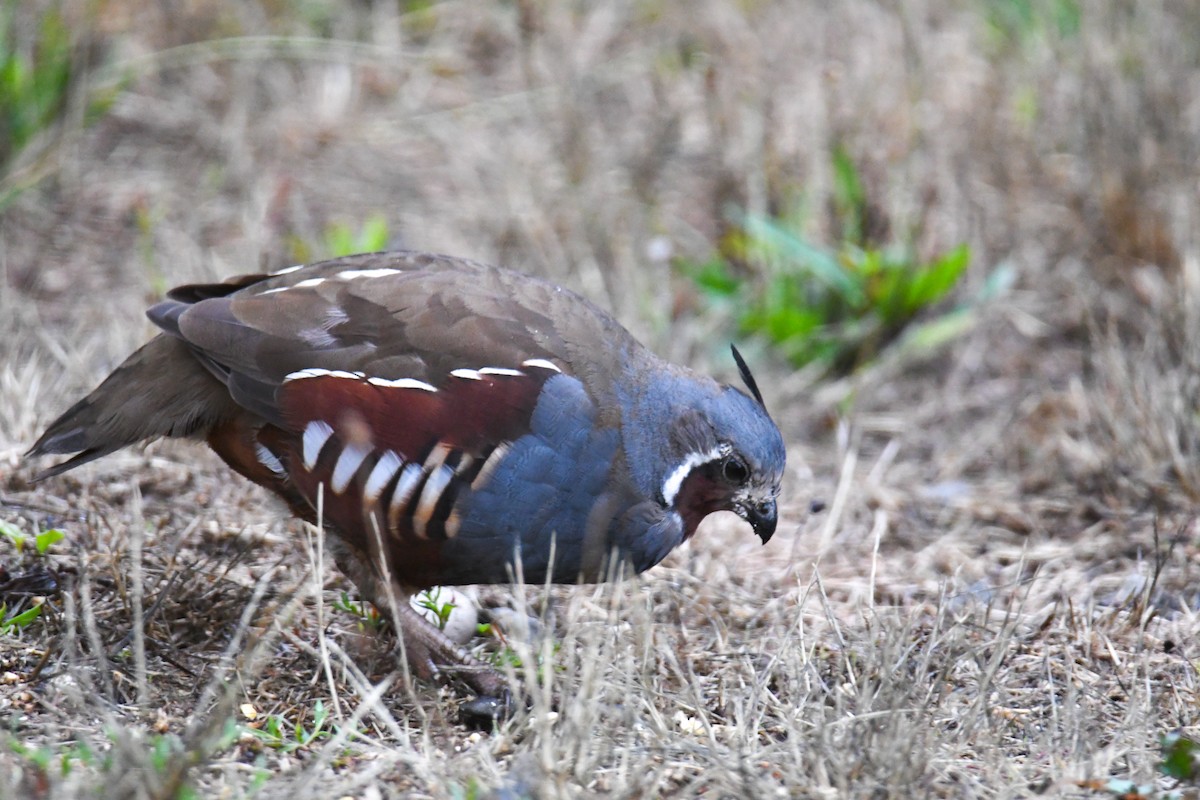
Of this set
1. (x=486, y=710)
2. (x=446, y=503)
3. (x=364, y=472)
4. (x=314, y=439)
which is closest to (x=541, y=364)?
(x=446, y=503)

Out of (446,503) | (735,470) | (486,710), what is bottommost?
(486,710)

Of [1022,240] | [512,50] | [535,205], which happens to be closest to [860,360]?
[1022,240]

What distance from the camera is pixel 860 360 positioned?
6.72 m

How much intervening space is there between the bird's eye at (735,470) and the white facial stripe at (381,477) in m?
0.97

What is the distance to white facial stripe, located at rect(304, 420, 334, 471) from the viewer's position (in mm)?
4105

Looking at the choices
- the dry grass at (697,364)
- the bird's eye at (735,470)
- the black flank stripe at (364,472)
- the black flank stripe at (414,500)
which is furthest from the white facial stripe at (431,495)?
the bird's eye at (735,470)

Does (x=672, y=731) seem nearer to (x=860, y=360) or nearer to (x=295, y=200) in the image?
(x=860, y=360)

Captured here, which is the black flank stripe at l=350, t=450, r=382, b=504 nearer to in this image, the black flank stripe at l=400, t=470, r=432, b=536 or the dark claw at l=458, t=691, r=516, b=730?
the black flank stripe at l=400, t=470, r=432, b=536

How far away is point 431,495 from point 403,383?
0.33m

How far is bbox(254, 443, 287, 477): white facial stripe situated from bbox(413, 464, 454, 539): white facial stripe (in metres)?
0.50

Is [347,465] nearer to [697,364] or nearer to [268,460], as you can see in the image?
[268,460]

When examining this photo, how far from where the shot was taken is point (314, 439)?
412cm

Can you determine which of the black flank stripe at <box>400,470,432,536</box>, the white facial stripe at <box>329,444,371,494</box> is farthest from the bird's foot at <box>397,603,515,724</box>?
the white facial stripe at <box>329,444,371,494</box>

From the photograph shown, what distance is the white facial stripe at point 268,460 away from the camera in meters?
4.25
